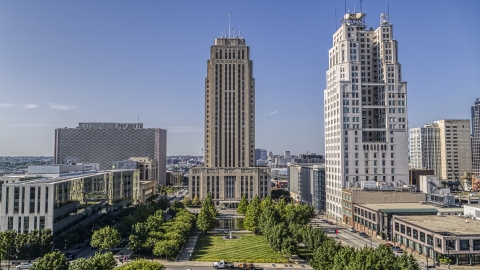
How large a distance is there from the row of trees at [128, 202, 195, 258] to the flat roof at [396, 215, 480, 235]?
171ft

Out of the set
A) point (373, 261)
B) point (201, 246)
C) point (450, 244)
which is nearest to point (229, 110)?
point (201, 246)

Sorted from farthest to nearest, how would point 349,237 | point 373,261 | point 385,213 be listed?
point 349,237
point 385,213
point 373,261

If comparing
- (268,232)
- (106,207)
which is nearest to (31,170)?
(106,207)

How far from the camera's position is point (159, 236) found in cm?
7919

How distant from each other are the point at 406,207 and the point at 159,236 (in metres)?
67.0

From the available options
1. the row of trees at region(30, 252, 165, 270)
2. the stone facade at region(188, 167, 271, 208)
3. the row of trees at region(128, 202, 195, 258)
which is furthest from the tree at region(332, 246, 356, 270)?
the stone facade at region(188, 167, 271, 208)

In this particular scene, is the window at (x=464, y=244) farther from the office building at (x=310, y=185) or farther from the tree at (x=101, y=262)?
the office building at (x=310, y=185)

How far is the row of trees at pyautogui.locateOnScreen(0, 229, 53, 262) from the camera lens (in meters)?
72.3

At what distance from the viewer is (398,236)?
8919cm

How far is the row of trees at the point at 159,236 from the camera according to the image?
2908 inches

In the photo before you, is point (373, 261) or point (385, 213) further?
point (385, 213)

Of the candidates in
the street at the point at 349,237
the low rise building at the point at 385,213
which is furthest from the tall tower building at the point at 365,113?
the low rise building at the point at 385,213

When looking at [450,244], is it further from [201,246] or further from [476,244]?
[201,246]

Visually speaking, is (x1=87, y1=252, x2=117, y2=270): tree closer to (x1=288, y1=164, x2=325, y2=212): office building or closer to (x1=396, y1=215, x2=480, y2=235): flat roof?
(x1=396, y1=215, x2=480, y2=235): flat roof
